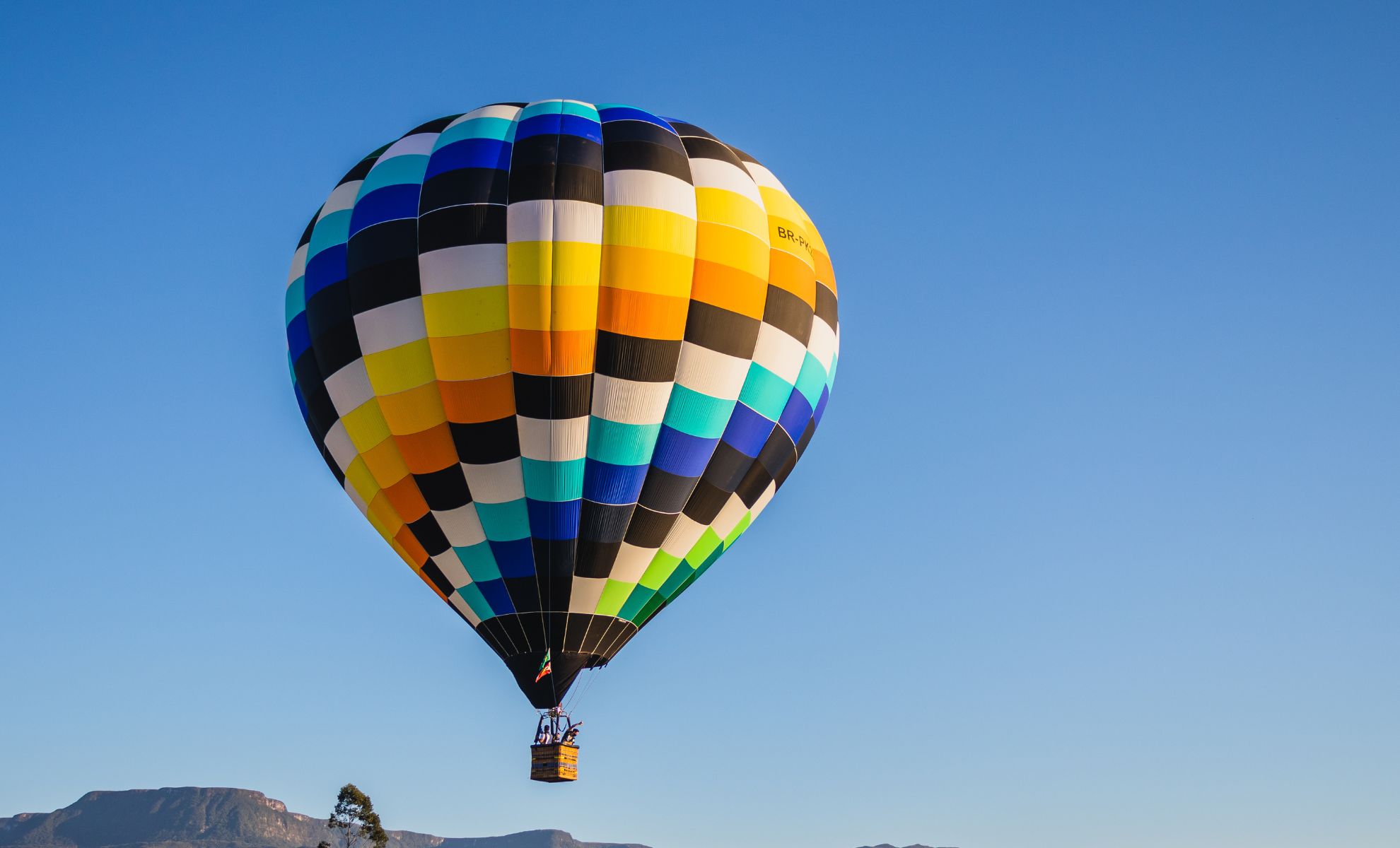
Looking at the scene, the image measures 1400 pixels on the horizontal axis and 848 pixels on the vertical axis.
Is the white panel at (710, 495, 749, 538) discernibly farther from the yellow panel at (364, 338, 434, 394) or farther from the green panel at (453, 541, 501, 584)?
the yellow panel at (364, 338, 434, 394)

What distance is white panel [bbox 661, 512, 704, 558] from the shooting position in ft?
70.1

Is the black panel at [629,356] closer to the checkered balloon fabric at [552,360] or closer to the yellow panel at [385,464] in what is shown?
the checkered balloon fabric at [552,360]

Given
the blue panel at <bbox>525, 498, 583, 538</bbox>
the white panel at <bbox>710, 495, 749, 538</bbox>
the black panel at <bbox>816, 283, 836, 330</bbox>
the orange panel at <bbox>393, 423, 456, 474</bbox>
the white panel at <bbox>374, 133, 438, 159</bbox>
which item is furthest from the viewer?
the black panel at <bbox>816, 283, 836, 330</bbox>

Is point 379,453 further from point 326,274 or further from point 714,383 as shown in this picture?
point 714,383

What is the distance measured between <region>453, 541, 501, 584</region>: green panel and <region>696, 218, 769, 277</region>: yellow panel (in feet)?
17.2

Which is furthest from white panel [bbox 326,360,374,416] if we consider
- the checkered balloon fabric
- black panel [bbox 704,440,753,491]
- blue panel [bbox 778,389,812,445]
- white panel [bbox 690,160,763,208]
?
blue panel [bbox 778,389,812,445]

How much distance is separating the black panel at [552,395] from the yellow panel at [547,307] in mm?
709

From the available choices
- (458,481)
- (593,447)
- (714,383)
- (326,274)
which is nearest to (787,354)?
(714,383)

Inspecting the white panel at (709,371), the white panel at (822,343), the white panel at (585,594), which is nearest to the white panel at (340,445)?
the white panel at (585,594)

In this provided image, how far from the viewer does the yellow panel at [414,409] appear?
2048cm

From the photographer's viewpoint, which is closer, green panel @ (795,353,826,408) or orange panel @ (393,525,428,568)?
orange panel @ (393,525,428,568)

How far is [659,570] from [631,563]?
2.08 ft

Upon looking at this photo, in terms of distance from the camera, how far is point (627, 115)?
2219cm

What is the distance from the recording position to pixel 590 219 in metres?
20.3
